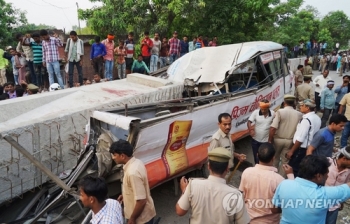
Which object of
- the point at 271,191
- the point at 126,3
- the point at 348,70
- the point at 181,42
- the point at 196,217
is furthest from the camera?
the point at 348,70

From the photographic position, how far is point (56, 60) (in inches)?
288

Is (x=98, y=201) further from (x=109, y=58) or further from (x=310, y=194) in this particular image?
(x=109, y=58)

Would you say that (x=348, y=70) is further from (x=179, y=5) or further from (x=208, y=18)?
(x=179, y=5)

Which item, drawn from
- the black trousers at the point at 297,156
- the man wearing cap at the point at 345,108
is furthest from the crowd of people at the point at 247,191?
the man wearing cap at the point at 345,108

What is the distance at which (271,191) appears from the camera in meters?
2.62

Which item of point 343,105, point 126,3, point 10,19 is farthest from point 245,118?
point 10,19

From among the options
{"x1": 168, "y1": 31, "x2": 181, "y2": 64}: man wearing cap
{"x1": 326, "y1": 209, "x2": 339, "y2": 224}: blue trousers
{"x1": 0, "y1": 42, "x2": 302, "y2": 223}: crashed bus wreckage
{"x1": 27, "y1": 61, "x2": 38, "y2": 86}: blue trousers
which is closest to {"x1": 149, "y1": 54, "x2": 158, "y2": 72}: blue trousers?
{"x1": 168, "y1": 31, "x2": 181, "y2": 64}: man wearing cap

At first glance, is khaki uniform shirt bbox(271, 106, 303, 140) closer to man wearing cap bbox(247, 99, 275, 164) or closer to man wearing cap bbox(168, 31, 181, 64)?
man wearing cap bbox(247, 99, 275, 164)

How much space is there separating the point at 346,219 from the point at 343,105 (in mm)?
2757

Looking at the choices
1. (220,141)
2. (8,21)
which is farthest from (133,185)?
(8,21)

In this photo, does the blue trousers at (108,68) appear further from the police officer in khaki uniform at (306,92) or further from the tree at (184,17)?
the police officer in khaki uniform at (306,92)

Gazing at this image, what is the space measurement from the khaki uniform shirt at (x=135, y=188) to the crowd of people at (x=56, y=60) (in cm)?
449

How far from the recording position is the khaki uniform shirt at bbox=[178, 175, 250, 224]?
2197 mm

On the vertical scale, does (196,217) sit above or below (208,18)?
below
